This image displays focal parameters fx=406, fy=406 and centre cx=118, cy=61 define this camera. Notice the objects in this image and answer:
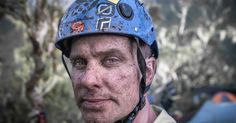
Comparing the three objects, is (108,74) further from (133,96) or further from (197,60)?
(197,60)

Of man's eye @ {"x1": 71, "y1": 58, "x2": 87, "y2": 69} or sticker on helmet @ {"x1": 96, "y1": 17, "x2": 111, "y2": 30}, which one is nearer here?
sticker on helmet @ {"x1": 96, "y1": 17, "x2": 111, "y2": 30}

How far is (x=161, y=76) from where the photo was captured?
16047 millimetres

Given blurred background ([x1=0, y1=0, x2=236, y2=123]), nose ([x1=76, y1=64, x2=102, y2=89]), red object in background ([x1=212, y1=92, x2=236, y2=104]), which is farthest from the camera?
red object in background ([x1=212, y1=92, x2=236, y2=104])

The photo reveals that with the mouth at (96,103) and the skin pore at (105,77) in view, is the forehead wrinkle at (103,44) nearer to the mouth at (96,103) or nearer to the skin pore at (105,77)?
the skin pore at (105,77)

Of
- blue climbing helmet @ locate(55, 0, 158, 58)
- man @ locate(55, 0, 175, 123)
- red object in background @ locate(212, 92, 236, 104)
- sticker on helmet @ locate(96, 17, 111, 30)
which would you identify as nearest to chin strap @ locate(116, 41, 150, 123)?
man @ locate(55, 0, 175, 123)

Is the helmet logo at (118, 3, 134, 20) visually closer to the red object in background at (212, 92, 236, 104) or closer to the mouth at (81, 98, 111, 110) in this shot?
the mouth at (81, 98, 111, 110)

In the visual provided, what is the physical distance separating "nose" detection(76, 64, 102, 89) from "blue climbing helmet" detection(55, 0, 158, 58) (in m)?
0.20

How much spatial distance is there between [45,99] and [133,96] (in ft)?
22.3

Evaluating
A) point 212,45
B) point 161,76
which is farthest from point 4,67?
point 212,45

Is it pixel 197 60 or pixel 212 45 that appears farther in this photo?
pixel 212 45

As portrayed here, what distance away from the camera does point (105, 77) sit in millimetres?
2279

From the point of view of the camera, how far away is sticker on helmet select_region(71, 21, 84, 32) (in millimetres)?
2308

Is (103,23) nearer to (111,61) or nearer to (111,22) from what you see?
(111,22)

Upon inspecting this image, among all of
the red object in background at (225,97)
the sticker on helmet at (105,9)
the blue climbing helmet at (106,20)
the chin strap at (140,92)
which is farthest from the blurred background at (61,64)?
the chin strap at (140,92)
